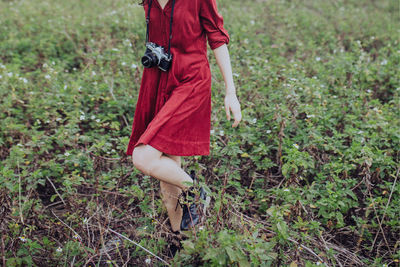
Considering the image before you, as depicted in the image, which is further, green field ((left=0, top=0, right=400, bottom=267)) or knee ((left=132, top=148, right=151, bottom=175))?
green field ((left=0, top=0, right=400, bottom=267))

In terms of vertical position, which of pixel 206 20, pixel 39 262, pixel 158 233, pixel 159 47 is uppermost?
pixel 206 20

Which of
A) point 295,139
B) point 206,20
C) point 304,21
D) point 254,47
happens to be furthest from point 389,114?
point 304,21

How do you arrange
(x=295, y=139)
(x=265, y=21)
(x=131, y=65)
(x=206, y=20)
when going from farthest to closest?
(x=265, y=21), (x=131, y=65), (x=295, y=139), (x=206, y=20)

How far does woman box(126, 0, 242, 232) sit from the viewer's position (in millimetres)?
2164

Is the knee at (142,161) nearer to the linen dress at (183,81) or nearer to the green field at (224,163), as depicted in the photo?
the linen dress at (183,81)

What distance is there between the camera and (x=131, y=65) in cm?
442

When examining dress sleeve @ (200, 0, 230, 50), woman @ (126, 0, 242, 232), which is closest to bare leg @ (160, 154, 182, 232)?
woman @ (126, 0, 242, 232)

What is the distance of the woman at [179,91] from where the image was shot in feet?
7.10

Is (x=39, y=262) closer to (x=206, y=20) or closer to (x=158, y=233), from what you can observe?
(x=158, y=233)

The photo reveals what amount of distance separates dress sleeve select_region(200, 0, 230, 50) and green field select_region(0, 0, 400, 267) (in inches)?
37.5

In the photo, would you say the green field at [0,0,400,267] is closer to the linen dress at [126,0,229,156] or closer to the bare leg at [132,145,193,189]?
the bare leg at [132,145,193,189]

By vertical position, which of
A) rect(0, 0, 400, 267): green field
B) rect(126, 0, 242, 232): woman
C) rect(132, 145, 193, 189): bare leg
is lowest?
rect(0, 0, 400, 267): green field

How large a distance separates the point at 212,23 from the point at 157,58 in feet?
1.32

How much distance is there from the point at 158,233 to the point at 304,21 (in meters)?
5.10
